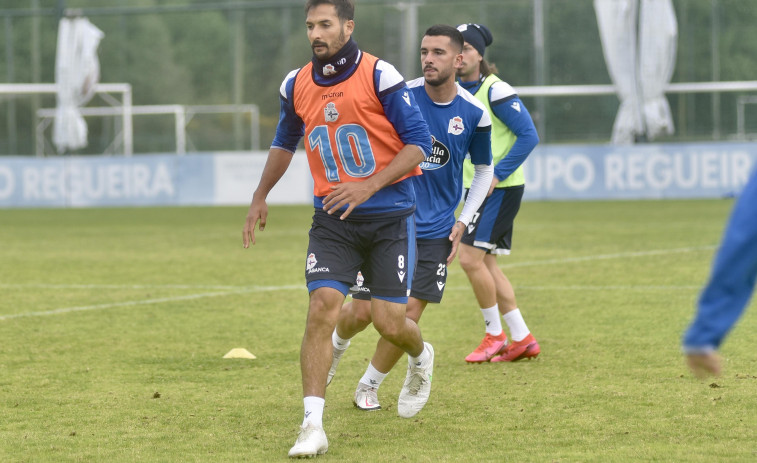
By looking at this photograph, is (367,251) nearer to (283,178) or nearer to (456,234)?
(456,234)

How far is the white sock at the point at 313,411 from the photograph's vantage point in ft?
16.9

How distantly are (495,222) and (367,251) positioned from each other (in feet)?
7.80

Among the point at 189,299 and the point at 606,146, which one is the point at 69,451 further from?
the point at 606,146

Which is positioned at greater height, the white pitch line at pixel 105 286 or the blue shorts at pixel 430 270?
the blue shorts at pixel 430 270

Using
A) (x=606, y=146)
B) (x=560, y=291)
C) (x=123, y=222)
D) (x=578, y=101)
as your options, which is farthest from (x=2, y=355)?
(x=578, y=101)

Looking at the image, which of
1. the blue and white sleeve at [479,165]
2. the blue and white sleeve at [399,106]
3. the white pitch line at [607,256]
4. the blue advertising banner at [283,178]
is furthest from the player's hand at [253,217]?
the blue advertising banner at [283,178]

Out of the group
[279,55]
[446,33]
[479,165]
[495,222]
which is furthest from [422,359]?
[279,55]

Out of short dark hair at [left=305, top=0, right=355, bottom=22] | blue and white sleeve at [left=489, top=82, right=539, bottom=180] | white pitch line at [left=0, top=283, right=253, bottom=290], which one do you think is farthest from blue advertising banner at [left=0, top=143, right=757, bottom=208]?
short dark hair at [left=305, top=0, right=355, bottom=22]

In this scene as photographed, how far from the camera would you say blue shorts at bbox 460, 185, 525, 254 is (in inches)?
305

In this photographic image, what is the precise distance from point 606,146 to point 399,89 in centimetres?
2133

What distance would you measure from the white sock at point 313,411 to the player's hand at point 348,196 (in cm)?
82

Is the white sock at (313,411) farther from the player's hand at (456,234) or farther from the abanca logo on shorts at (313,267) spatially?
the player's hand at (456,234)

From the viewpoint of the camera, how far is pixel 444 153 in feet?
20.8

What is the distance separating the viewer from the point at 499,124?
7.86 m
